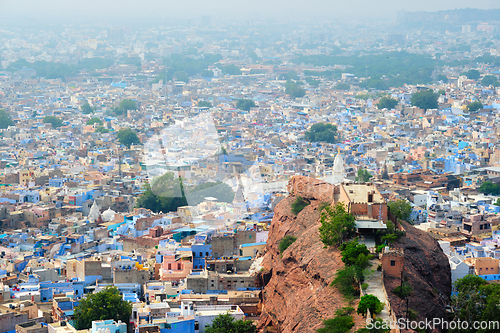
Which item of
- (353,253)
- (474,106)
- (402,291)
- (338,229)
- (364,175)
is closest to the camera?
(402,291)

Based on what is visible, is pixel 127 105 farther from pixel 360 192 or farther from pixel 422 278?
pixel 422 278

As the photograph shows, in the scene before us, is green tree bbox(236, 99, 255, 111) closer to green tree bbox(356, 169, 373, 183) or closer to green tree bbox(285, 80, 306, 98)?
green tree bbox(285, 80, 306, 98)

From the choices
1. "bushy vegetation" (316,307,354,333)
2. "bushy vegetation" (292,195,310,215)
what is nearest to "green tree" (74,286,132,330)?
"bushy vegetation" (292,195,310,215)

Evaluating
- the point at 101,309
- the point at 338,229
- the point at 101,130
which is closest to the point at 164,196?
the point at 101,309

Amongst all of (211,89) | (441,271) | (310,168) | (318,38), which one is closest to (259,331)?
(441,271)

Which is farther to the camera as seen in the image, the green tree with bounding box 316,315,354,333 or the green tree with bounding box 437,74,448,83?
the green tree with bounding box 437,74,448,83

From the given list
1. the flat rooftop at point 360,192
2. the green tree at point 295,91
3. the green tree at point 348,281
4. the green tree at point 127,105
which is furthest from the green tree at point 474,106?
the green tree at point 348,281

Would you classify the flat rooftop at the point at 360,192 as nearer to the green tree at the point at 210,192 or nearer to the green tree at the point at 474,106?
the green tree at the point at 210,192
